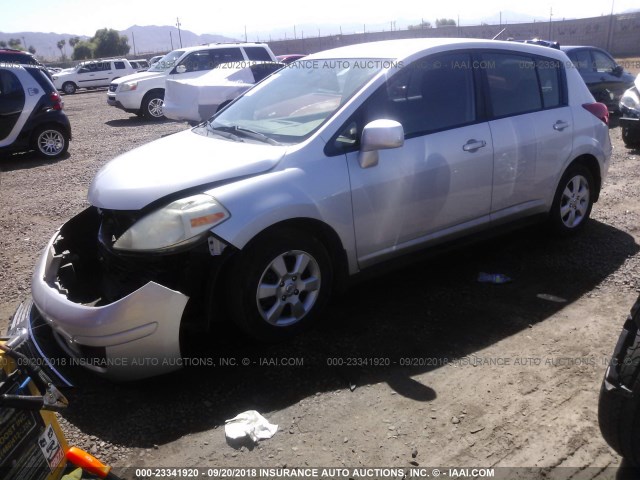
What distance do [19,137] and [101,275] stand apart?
810 centimetres

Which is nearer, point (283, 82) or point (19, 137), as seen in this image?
point (283, 82)

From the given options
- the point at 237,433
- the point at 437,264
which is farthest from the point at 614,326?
the point at 237,433

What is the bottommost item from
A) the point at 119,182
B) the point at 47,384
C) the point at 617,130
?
the point at 617,130

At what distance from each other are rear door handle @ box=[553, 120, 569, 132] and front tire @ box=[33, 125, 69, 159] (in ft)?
30.4

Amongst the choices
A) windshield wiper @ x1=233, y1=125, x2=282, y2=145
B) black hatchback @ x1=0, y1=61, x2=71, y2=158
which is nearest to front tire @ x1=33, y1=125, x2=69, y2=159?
black hatchback @ x1=0, y1=61, x2=71, y2=158

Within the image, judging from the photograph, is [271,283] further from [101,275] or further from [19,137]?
[19,137]

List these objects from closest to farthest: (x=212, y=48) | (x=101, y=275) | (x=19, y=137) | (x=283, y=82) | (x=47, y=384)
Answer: (x=47, y=384) < (x=101, y=275) < (x=283, y=82) < (x=19, y=137) < (x=212, y=48)

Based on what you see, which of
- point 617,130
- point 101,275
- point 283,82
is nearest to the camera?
point 101,275

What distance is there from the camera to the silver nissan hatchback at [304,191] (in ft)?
10.7

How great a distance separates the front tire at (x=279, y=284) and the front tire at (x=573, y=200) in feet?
8.20

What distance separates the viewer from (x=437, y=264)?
16.2 ft

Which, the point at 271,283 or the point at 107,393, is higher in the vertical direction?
the point at 271,283

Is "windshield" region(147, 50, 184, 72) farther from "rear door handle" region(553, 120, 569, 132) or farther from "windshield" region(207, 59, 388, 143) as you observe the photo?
"rear door handle" region(553, 120, 569, 132)

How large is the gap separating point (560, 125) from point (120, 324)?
386cm
